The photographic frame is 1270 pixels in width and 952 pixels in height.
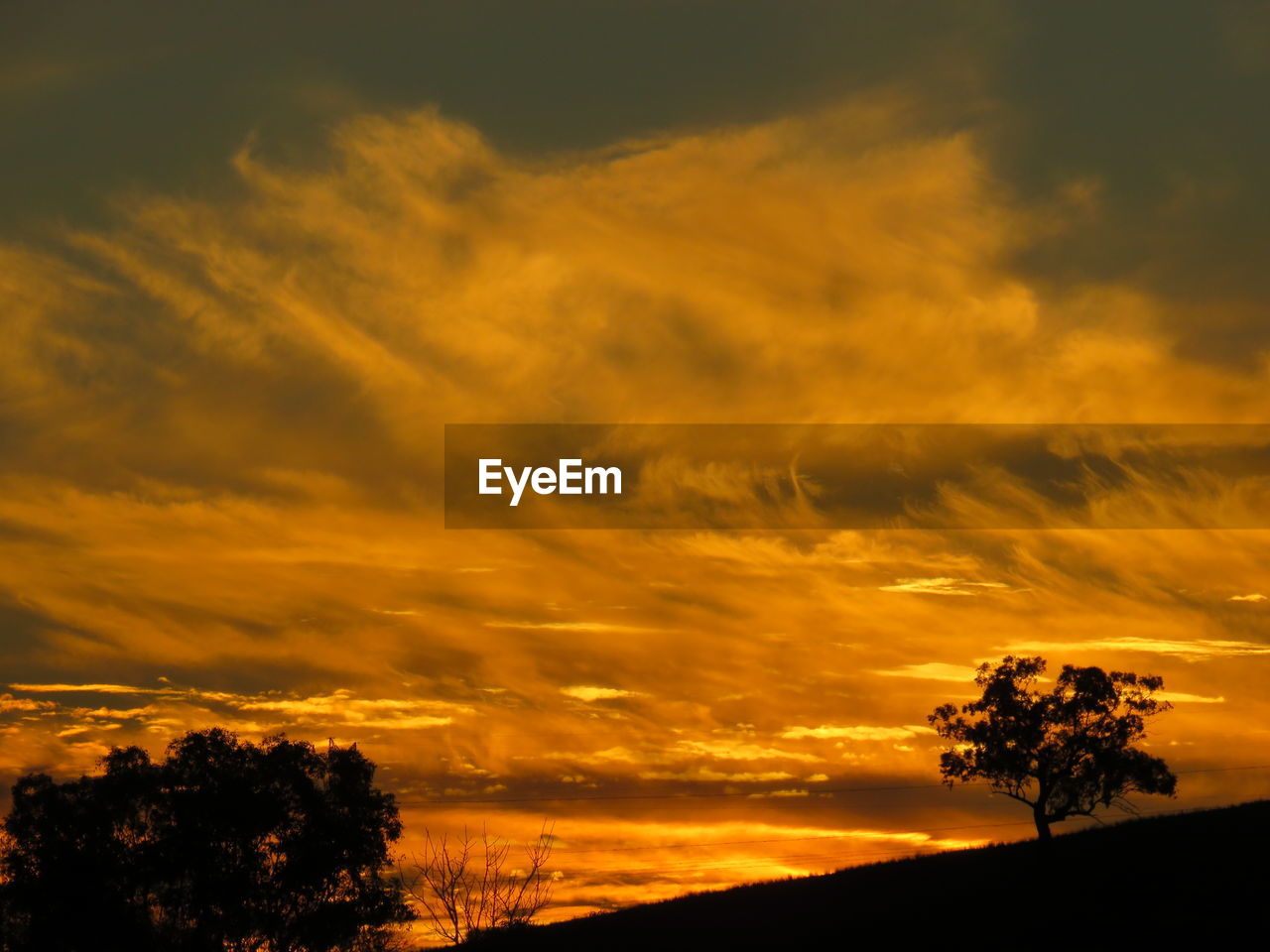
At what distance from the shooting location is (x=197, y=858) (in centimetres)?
7062

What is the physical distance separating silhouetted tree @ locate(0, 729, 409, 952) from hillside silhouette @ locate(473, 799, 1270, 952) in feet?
31.7

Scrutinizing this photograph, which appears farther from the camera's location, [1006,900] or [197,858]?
[197,858]

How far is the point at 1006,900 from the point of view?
57.7 meters

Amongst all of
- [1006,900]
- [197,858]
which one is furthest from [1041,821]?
[197,858]

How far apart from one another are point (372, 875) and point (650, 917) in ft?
56.3

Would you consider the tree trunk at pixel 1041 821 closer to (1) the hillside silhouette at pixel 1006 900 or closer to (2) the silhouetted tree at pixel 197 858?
(1) the hillside silhouette at pixel 1006 900

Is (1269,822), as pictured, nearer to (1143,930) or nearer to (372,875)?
(1143,930)

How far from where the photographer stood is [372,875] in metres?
72.6

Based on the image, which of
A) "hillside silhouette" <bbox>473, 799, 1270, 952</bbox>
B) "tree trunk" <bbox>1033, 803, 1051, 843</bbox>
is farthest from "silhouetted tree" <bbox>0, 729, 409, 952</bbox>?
"tree trunk" <bbox>1033, 803, 1051, 843</bbox>

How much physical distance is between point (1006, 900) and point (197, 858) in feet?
149

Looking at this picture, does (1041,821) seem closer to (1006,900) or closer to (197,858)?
(1006,900)

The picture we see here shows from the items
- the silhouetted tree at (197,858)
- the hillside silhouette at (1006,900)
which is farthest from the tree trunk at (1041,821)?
the silhouetted tree at (197,858)

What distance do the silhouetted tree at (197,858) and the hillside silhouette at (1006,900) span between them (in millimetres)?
9660

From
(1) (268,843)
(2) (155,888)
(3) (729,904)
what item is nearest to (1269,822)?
(3) (729,904)
